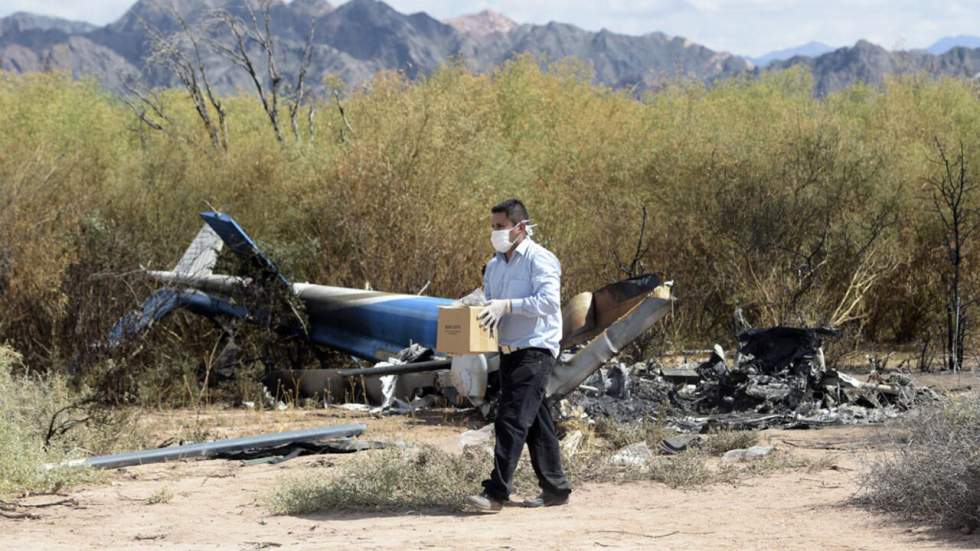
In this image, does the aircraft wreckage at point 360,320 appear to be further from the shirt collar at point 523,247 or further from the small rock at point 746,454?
the shirt collar at point 523,247

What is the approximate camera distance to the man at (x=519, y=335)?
8414 mm

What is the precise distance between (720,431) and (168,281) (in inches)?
341

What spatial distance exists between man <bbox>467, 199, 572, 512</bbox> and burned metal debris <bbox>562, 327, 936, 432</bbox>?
4613 mm

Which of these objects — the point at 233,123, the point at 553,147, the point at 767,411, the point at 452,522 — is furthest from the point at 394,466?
the point at 233,123

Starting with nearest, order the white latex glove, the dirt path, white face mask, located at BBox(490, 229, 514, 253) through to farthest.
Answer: the dirt path → the white latex glove → white face mask, located at BBox(490, 229, 514, 253)

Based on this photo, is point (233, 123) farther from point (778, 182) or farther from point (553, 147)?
point (778, 182)

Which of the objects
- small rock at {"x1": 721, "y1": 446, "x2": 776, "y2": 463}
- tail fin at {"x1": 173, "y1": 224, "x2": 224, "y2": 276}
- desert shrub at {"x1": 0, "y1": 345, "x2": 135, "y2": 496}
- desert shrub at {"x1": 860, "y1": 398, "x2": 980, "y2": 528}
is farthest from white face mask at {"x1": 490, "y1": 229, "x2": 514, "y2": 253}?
tail fin at {"x1": 173, "y1": 224, "x2": 224, "y2": 276}

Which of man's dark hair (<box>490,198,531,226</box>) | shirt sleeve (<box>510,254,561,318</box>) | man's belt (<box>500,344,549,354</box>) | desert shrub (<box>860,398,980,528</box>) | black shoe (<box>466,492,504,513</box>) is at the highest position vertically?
man's dark hair (<box>490,198,531,226</box>)

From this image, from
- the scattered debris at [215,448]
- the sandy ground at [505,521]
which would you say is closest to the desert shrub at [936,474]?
the sandy ground at [505,521]

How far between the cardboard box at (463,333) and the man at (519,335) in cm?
6

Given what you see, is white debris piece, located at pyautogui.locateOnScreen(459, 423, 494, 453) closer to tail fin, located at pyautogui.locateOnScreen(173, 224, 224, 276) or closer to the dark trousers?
the dark trousers

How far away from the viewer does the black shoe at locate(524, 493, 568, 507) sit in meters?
8.88

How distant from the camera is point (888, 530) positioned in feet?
25.8

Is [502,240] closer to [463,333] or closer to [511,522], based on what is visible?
[463,333]
